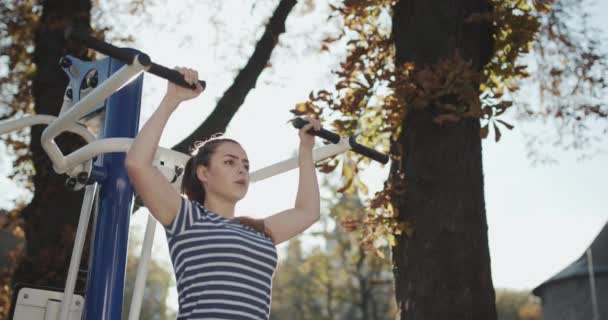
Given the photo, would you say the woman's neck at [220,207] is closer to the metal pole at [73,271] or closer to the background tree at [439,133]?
the metal pole at [73,271]

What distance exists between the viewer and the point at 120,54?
6.13 feet

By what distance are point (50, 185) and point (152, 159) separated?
3.10 meters

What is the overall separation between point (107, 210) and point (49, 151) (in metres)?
0.32

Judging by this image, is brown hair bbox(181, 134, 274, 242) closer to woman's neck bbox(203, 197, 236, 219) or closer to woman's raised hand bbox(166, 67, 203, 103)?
woman's neck bbox(203, 197, 236, 219)

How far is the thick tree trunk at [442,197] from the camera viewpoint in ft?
10.7

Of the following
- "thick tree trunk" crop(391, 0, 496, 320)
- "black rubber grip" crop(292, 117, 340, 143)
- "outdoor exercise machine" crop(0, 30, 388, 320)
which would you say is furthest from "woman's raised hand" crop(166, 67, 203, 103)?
"thick tree trunk" crop(391, 0, 496, 320)

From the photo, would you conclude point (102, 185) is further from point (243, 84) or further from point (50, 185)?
point (50, 185)

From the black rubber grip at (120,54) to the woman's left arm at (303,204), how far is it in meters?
0.56

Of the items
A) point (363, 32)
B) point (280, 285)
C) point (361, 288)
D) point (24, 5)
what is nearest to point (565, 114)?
point (363, 32)

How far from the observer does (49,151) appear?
2600 mm

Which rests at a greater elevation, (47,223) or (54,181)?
(54,181)

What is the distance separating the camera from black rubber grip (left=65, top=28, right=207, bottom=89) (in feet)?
5.91

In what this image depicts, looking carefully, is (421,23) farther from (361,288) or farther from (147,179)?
(361,288)

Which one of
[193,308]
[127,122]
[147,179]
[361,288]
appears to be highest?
[361,288]
